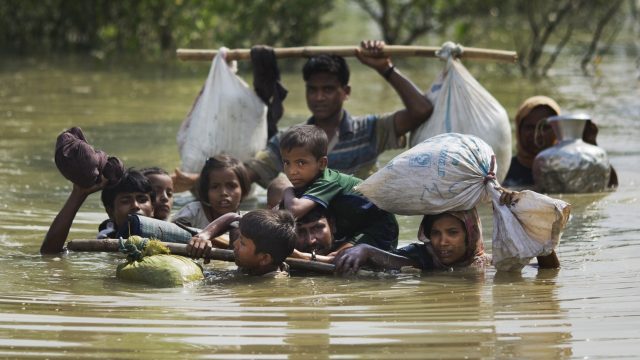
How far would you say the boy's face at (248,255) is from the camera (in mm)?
5574

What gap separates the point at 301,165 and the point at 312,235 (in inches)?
12.6

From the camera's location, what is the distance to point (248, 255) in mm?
5590

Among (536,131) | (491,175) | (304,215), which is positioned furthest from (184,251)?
(536,131)

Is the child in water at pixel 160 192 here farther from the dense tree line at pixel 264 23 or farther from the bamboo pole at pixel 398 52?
the dense tree line at pixel 264 23

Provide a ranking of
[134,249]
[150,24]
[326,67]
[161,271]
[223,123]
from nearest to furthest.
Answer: [161,271]
[134,249]
[326,67]
[223,123]
[150,24]

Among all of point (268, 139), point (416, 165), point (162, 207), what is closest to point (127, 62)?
point (268, 139)

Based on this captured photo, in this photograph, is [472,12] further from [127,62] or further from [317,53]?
[317,53]

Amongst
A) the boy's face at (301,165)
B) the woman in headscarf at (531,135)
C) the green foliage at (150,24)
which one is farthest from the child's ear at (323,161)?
the green foliage at (150,24)

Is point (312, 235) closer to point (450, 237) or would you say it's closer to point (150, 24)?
point (450, 237)

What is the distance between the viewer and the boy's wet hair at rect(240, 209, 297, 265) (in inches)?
217

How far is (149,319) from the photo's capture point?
467 cm

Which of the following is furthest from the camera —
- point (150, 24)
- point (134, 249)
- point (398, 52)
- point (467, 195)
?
point (150, 24)

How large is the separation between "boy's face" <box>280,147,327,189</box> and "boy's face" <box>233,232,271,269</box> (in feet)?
1.53

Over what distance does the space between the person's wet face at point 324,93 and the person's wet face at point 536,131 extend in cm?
163
